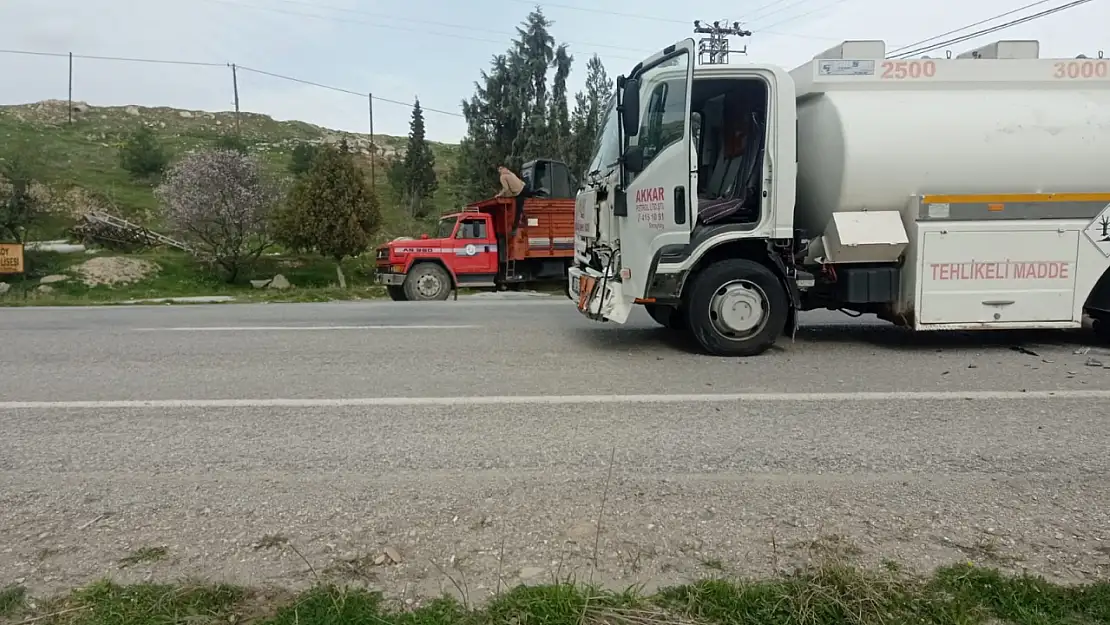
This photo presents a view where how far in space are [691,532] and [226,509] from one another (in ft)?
7.08

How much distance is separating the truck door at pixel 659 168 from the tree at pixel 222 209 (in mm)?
24915

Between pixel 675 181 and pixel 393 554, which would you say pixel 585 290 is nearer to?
pixel 675 181

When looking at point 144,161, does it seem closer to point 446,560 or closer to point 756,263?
point 756,263

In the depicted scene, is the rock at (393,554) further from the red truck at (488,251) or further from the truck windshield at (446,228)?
the truck windshield at (446,228)

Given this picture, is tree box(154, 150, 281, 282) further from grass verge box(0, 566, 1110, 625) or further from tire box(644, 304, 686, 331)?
grass verge box(0, 566, 1110, 625)

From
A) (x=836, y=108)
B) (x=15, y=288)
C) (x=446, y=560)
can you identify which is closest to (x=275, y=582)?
(x=446, y=560)

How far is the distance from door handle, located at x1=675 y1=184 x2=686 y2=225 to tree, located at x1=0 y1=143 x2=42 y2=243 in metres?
29.2

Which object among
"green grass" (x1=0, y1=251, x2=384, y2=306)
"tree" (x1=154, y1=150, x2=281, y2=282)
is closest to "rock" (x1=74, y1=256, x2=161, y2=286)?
"green grass" (x1=0, y1=251, x2=384, y2=306)

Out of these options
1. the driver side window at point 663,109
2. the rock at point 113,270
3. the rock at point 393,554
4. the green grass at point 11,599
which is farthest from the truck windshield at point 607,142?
the rock at point 113,270

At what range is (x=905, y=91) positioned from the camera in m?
7.64

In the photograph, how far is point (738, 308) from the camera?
7.52 meters

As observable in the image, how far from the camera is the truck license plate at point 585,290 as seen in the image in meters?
7.92

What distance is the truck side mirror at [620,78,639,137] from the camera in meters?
7.13

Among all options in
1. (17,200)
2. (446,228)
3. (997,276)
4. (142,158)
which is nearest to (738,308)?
(997,276)
